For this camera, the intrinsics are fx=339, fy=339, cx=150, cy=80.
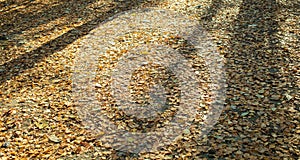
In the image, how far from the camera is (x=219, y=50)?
5684mm

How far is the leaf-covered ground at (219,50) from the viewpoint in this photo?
151 inches

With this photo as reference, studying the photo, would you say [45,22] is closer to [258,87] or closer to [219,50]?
[219,50]

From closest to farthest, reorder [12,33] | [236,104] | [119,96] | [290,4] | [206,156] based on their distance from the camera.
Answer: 1. [206,156]
2. [236,104]
3. [119,96]
4. [12,33]
5. [290,4]

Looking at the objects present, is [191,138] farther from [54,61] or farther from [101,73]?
[54,61]

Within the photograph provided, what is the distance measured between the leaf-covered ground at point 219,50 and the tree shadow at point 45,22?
2cm

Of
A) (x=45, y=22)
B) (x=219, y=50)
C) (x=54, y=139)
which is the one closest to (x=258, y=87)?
(x=219, y=50)

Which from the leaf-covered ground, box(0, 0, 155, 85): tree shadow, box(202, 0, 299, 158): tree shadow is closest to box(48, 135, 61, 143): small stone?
the leaf-covered ground

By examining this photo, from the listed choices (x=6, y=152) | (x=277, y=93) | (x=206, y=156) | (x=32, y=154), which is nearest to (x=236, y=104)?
(x=277, y=93)

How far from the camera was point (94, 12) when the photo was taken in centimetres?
736

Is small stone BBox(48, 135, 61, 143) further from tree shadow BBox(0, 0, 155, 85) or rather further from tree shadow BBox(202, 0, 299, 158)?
tree shadow BBox(202, 0, 299, 158)

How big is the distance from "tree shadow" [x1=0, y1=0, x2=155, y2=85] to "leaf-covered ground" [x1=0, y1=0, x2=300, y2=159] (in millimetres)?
19

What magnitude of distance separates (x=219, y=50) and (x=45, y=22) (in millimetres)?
3671

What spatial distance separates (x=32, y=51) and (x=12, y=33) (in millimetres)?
1014

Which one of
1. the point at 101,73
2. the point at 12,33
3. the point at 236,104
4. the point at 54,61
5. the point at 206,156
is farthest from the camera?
the point at 12,33
